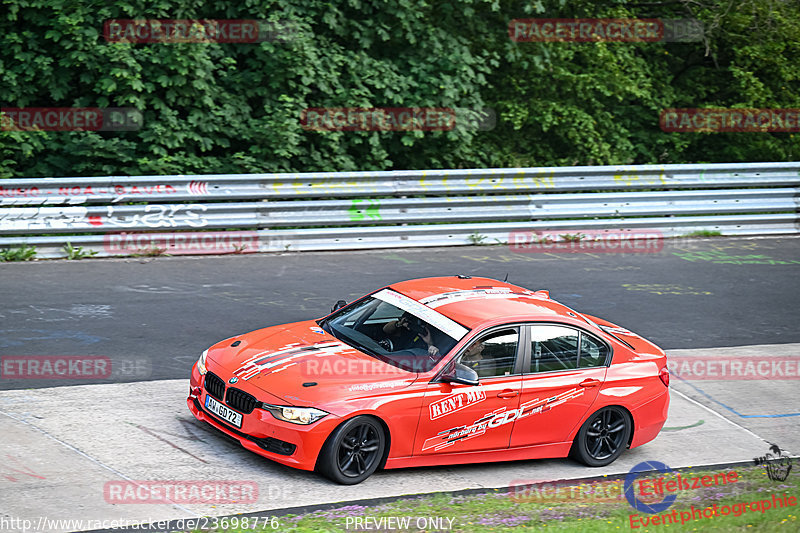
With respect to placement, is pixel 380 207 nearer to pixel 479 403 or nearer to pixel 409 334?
pixel 409 334

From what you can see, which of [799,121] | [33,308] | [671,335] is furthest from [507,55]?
[33,308]

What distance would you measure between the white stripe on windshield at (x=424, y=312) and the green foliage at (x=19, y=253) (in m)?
6.85

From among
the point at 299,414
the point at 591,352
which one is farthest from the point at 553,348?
the point at 299,414

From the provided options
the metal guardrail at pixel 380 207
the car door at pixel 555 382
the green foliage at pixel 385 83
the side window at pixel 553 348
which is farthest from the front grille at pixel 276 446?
the green foliage at pixel 385 83

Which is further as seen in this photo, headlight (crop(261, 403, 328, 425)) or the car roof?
the car roof

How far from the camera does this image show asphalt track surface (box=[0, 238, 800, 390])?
10.2 meters

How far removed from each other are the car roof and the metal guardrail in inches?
248

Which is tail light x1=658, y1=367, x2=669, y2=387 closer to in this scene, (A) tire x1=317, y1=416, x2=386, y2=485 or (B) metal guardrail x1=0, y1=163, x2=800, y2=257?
(A) tire x1=317, y1=416, x2=386, y2=485

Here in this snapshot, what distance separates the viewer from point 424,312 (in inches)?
319

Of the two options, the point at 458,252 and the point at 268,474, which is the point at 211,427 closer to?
the point at 268,474

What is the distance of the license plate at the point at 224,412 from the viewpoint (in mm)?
7258

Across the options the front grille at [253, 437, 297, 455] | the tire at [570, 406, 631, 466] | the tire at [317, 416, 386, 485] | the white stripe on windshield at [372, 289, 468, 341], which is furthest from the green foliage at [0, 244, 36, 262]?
the tire at [570, 406, 631, 466]

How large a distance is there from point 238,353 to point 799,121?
52.7 feet

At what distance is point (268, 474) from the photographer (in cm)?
723
